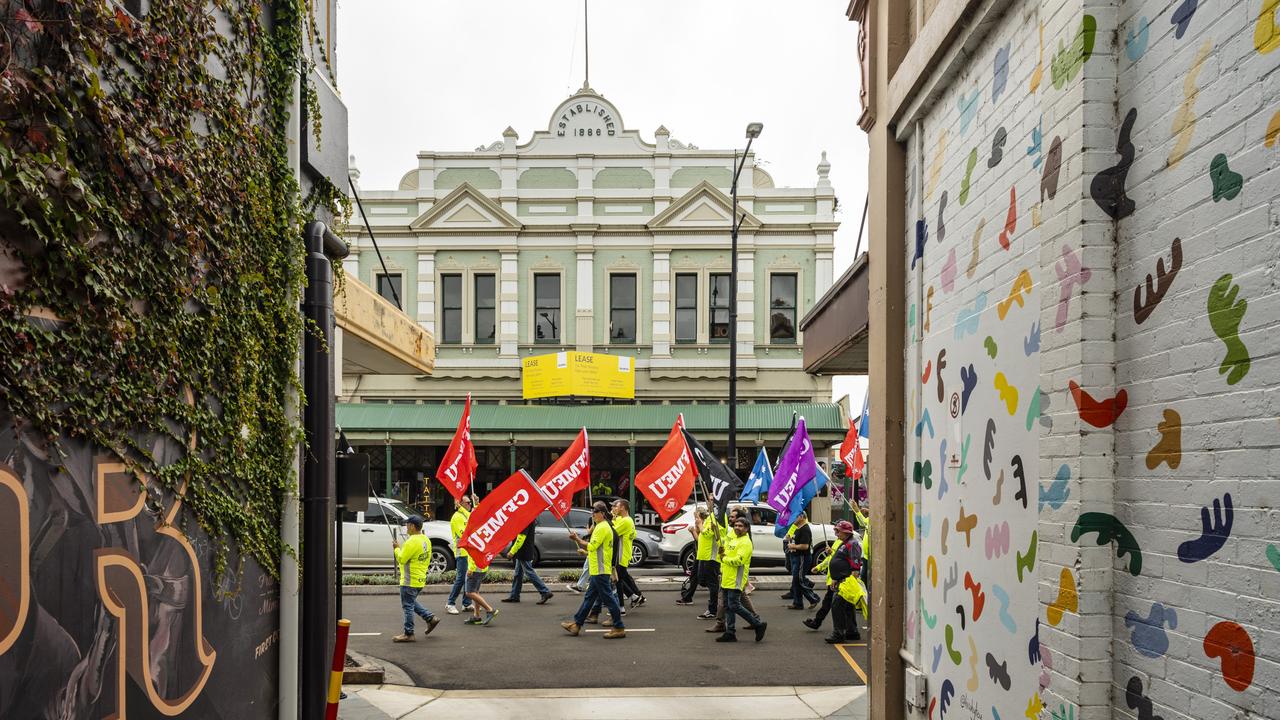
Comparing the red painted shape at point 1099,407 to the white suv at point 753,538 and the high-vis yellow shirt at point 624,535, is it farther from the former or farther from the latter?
the white suv at point 753,538

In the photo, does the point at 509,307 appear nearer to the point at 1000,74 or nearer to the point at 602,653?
the point at 602,653

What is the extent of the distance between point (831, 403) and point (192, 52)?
24839 mm

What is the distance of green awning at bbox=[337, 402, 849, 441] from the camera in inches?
1037

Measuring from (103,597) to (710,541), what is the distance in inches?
426

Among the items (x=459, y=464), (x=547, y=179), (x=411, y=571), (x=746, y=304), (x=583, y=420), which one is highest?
(x=547, y=179)

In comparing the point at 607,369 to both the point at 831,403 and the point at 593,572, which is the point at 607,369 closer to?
the point at 831,403

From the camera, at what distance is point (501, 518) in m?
12.6

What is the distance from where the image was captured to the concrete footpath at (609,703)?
345 inches

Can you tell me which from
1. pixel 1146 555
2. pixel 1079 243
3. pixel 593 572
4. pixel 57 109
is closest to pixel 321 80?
pixel 57 109

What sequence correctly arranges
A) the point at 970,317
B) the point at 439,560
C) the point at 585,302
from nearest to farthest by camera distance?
1. the point at 970,317
2. the point at 439,560
3. the point at 585,302

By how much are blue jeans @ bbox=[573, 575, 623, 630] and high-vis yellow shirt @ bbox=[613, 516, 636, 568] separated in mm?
1182

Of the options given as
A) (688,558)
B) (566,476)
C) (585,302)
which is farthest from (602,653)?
(585,302)

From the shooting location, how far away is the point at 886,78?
702cm

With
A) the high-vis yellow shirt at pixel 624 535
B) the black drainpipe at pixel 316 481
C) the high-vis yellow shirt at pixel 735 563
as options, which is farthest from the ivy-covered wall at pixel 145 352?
the high-vis yellow shirt at pixel 624 535
